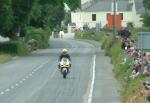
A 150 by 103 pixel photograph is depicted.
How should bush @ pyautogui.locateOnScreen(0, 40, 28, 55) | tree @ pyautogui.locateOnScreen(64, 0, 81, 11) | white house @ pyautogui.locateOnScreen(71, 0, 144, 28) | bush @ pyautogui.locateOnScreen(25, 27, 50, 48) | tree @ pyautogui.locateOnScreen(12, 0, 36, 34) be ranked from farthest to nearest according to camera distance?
white house @ pyautogui.locateOnScreen(71, 0, 144, 28) < bush @ pyautogui.locateOnScreen(25, 27, 50, 48) < tree @ pyautogui.locateOnScreen(64, 0, 81, 11) < tree @ pyautogui.locateOnScreen(12, 0, 36, 34) < bush @ pyautogui.locateOnScreen(0, 40, 28, 55)

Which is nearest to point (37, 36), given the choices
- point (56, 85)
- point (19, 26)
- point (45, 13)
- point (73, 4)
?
point (73, 4)

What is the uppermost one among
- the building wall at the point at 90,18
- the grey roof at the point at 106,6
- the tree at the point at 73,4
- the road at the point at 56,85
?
the tree at the point at 73,4

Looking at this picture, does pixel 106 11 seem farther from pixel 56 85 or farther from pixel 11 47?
pixel 56 85

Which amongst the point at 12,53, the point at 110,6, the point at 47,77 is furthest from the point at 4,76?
the point at 110,6

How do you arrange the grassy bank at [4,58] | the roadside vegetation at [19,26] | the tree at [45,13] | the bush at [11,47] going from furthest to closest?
the tree at [45,13], the bush at [11,47], the roadside vegetation at [19,26], the grassy bank at [4,58]

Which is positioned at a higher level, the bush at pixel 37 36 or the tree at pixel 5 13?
the tree at pixel 5 13

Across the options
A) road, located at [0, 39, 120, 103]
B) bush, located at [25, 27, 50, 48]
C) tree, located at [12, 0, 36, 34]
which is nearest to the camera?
road, located at [0, 39, 120, 103]

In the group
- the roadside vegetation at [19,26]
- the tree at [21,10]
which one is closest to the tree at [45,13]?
the roadside vegetation at [19,26]

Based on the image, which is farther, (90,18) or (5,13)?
(90,18)

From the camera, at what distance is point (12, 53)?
67000 mm

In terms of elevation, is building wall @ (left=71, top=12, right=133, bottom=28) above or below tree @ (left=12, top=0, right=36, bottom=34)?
below

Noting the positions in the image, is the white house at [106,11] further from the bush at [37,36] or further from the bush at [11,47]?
the bush at [11,47]

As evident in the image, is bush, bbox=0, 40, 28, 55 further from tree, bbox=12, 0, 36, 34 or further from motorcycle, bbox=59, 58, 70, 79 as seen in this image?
motorcycle, bbox=59, 58, 70, 79

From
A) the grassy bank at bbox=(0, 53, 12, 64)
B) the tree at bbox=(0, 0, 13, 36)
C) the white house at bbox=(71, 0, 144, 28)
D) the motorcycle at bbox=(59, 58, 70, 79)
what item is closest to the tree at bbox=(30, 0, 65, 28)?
the white house at bbox=(71, 0, 144, 28)
